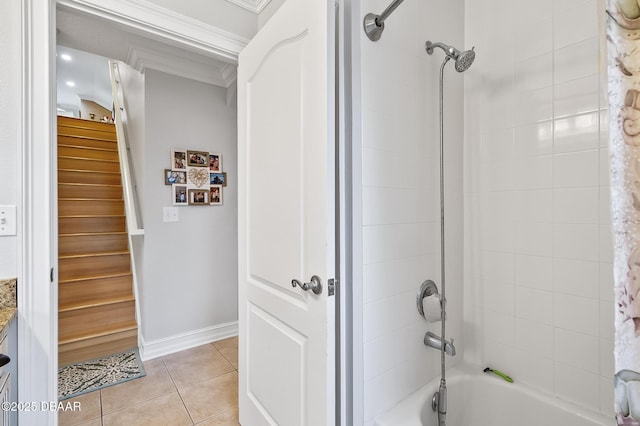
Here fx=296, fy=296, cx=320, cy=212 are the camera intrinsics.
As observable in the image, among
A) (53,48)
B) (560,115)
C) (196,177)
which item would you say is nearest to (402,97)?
(560,115)

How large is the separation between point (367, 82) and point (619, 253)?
3.11 ft

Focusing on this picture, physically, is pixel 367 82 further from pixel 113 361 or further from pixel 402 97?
pixel 113 361

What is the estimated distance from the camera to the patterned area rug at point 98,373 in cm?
197

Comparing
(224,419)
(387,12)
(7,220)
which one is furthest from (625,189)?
(224,419)

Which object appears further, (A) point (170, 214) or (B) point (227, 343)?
(B) point (227, 343)

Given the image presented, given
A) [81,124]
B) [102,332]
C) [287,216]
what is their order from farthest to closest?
[81,124] < [102,332] < [287,216]

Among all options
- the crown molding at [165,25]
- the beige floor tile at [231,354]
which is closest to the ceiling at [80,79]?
the crown molding at [165,25]

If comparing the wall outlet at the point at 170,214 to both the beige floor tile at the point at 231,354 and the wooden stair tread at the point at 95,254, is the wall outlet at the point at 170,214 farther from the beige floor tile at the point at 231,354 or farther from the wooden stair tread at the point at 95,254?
the beige floor tile at the point at 231,354

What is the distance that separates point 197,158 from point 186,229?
0.64 m

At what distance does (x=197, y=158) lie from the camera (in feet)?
8.69

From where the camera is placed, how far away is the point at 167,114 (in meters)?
2.49

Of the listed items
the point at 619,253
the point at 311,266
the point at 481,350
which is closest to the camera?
the point at 619,253

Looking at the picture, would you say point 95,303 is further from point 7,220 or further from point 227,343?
point 7,220

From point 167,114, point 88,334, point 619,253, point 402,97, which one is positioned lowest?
point 88,334
